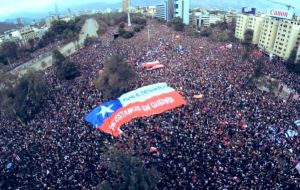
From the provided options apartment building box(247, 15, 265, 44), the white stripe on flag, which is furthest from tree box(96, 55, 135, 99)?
apartment building box(247, 15, 265, 44)

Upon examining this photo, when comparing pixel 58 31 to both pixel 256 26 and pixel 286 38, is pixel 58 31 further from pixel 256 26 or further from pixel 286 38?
pixel 286 38

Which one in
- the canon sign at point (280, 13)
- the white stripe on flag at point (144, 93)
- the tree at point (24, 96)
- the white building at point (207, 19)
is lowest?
the white building at point (207, 19)

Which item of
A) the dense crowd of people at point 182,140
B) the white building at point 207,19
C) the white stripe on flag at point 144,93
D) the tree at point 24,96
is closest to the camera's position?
the dense crowd of people at point 182,140

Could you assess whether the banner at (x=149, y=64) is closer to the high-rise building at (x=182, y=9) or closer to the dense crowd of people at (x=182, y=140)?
the dense crowd of people at (x=182, y=140)

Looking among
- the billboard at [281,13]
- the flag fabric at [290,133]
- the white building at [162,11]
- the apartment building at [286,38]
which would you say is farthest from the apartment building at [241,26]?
the flag fabric at [290,133]

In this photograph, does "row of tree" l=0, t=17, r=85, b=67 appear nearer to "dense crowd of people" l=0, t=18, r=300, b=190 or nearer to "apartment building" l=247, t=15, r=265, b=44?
"dense crowd of people" l=0, t=18, r=300, b=190

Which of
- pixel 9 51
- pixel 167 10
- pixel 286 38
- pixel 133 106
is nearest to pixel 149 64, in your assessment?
pixel 133 106

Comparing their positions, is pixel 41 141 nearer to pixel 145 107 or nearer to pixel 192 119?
pixel 145 107
